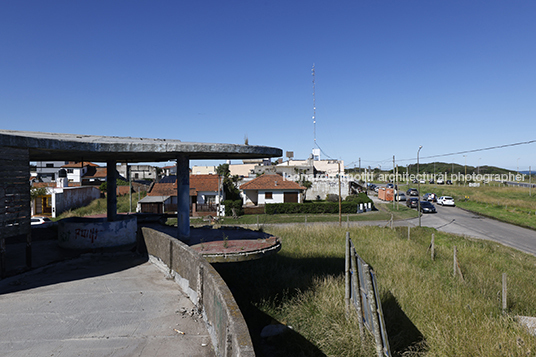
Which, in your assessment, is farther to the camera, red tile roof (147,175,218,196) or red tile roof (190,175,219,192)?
red tile roof (190,175,219,192)

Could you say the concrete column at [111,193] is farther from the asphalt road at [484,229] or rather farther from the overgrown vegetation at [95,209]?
the asphalt road at [484,229]

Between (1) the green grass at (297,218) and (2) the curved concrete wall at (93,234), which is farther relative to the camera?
(1) the green grass at (297,218)

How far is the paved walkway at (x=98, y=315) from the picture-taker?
4773 millimetres

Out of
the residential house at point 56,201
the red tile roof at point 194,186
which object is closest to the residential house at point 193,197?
the red tile roof at point 194,186

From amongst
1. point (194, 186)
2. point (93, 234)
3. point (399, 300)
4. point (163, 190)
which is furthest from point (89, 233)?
point (163, 190)

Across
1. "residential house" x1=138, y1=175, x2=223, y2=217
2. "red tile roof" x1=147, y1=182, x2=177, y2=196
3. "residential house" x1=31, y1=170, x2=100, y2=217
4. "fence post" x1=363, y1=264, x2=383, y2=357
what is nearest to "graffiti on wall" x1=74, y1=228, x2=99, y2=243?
"fence post" x1=363, y1=264, x2=383, y2=357

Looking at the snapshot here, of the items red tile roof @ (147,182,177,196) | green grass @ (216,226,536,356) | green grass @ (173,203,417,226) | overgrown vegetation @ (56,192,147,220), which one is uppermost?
red tile roof @ (147,182,177,196)

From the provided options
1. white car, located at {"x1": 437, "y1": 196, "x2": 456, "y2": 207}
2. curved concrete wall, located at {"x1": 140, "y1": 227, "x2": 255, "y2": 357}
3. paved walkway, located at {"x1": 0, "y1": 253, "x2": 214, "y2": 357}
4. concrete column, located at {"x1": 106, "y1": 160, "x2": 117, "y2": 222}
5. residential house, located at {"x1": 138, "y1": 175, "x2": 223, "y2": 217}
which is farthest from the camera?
white car, located at {"x1": 437, "y1": 196, "x2": 456, "y2": 207}

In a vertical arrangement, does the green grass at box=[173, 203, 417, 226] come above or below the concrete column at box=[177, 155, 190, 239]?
below

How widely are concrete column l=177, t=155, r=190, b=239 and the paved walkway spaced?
2496mm

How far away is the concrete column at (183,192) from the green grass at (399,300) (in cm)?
280

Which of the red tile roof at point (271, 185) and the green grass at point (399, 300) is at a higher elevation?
the red tile roof at point (271, 185)

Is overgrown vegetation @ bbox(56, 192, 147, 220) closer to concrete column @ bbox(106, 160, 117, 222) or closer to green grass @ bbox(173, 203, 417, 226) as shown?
green grass @ bbox(173, 203, 417, 226)

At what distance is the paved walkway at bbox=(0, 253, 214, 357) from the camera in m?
4.77
